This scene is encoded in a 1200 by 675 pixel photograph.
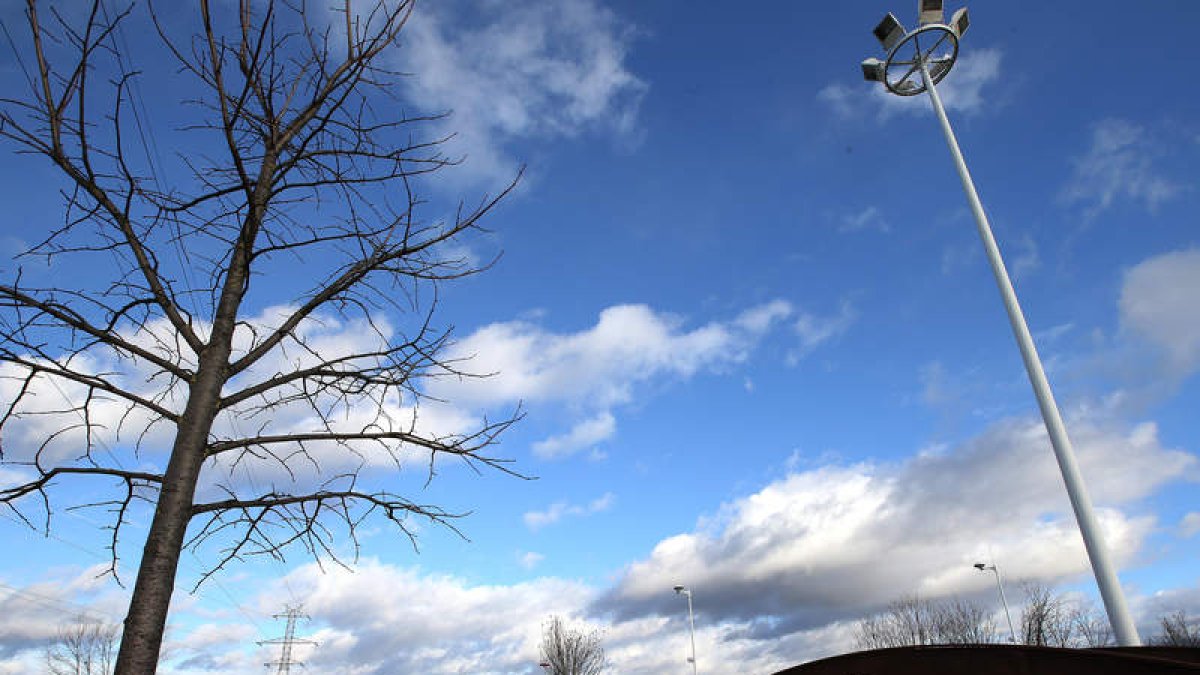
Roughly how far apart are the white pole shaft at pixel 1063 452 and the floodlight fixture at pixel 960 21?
285 centimetres

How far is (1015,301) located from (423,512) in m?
7.58

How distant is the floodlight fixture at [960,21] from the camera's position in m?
11.1

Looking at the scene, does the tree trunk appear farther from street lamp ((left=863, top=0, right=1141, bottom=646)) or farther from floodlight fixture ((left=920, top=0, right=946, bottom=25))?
floodlight fixture ((left=920, top=0, right=946, bottom=25))

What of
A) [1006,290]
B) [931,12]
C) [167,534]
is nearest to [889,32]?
[931,12]

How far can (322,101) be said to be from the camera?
12.8 ft

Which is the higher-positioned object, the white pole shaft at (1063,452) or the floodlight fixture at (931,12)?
the floodlight fixture at (931,12)

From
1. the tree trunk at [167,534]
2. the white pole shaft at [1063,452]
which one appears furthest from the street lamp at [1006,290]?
the tree trunk at [167,534]

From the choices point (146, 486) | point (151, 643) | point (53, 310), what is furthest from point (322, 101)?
point (151, 643)

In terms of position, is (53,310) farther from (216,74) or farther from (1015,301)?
(1015,301)

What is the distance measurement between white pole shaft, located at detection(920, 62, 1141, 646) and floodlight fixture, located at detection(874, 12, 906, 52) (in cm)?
286

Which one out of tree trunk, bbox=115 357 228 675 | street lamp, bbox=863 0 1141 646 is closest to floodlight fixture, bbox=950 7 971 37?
street lamp, bbox=863 0 1141 646

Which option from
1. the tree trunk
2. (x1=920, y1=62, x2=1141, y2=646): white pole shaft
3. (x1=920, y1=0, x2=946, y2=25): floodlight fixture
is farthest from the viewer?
(x1=920, y1=0, x2=946, y2=25): floodlight fixture

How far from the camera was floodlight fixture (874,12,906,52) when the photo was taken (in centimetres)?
1125

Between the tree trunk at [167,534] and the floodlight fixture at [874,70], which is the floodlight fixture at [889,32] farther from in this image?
the tree trunk at [167,534]
